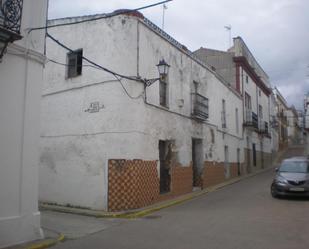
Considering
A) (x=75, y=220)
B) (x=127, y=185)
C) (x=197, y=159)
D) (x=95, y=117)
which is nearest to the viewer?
(x=75, y=220)

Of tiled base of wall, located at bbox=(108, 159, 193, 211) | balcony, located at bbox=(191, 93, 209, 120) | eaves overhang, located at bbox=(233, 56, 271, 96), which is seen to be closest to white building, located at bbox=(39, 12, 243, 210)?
tiled base of wall, located at bbox=(108, 159, 193, 211)

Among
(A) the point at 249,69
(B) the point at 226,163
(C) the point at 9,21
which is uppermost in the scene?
(A) the point at 249,69

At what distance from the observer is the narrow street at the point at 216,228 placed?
8.45 m

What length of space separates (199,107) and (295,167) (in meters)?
5.53

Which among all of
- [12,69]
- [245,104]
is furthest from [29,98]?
[245,104]

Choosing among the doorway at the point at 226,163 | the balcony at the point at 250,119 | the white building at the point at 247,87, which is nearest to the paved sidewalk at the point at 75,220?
the doorway at the point at 226,163

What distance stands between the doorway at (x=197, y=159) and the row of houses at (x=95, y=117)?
51 mm

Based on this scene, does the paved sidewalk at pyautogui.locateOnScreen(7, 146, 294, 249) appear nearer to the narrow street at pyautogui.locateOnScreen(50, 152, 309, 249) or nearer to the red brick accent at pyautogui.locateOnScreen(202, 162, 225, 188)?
the narrow street at pyautogui.locateOnScreen(50, 152, 309, 249)

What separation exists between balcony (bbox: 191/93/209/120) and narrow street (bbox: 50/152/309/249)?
19.0ft

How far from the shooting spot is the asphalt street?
8438 millimetres

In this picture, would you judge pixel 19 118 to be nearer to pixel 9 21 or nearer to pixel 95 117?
pixel 9 21

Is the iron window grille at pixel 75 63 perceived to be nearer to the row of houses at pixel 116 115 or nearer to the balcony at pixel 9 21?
the row of houses at pixel 116 115

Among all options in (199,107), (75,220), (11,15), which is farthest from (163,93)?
(11,15)

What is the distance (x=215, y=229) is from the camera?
392 inches
